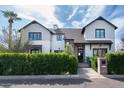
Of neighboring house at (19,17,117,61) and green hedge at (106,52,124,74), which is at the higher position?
neighboring house at (19,17,117,61)

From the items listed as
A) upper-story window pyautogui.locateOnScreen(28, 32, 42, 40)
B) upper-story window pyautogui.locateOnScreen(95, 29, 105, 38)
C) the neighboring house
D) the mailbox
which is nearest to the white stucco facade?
the neighboring house

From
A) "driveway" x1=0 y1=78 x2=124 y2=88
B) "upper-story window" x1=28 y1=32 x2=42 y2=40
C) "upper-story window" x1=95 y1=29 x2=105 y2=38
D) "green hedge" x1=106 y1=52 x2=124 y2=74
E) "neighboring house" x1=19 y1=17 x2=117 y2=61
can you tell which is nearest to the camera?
"driveway" x1=0 y1=78 x2=124 y2=88

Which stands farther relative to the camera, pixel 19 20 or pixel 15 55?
pixel 19 20

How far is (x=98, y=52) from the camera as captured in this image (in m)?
32.5

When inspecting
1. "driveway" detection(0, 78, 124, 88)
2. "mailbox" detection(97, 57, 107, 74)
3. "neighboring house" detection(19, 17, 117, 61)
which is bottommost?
"driveway" detection(0, 78, 124, 88)

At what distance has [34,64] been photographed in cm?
1903

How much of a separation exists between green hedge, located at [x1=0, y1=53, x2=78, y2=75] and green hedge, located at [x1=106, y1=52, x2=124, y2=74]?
3.08 meters

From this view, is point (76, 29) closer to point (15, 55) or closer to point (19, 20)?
point (19, 20)

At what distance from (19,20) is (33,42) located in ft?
35.5

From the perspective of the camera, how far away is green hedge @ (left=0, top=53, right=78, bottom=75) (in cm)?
1891

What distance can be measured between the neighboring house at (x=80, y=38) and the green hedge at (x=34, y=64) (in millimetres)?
13723

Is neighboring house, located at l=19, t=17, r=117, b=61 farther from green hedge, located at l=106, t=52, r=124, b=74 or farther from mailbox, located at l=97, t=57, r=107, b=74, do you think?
green hedge, located at l=106, t=52, r=124, b=74

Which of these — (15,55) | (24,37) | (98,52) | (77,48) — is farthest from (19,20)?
(15,55)

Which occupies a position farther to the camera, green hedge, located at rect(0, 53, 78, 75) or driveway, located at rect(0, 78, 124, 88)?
green hedge, located at rect(0, 53, 78, 75)
